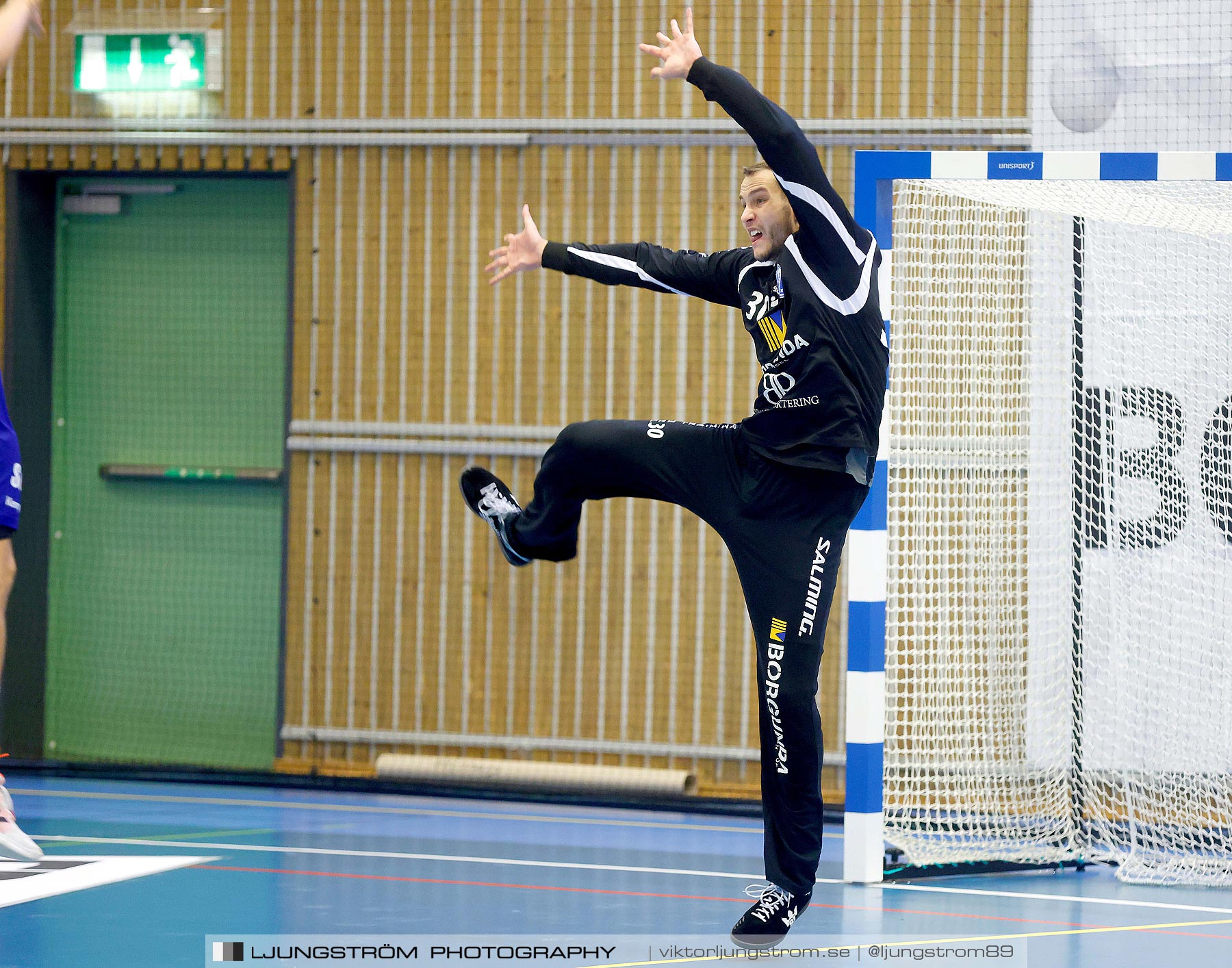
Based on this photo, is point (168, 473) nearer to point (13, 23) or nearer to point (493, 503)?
point (493, 503)

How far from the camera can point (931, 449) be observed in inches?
249

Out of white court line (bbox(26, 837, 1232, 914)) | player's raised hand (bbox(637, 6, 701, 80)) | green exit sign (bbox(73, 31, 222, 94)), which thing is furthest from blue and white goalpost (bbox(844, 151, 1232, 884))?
green exit sign (bbox(73, 31, 222, 94))

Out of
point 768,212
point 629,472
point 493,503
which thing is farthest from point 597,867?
point 768,212

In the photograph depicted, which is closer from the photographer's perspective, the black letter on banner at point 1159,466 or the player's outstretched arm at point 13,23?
the player's outstretched arm at point 13,23

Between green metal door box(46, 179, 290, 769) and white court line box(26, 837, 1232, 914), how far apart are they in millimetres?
2390

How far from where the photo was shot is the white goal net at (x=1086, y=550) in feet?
20.4

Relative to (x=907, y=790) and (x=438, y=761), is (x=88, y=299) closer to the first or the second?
(x=438, y=761)

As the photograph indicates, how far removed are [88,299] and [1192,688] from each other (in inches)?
255

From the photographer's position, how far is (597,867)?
6.08m

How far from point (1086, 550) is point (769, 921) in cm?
280

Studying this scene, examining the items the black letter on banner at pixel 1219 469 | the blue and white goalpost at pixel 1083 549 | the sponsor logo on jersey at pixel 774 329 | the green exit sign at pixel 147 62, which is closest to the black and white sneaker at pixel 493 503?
the sponsor logo on jersey at pixel 774 329

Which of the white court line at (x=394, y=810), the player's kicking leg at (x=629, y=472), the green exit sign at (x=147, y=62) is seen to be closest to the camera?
the player's kicking leg at (x=629, y=472)

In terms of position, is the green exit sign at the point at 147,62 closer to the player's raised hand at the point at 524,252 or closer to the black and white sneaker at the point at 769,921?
the player's raised hand at the point at 524,252

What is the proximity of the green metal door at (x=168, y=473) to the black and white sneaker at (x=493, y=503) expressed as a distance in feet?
13.1
